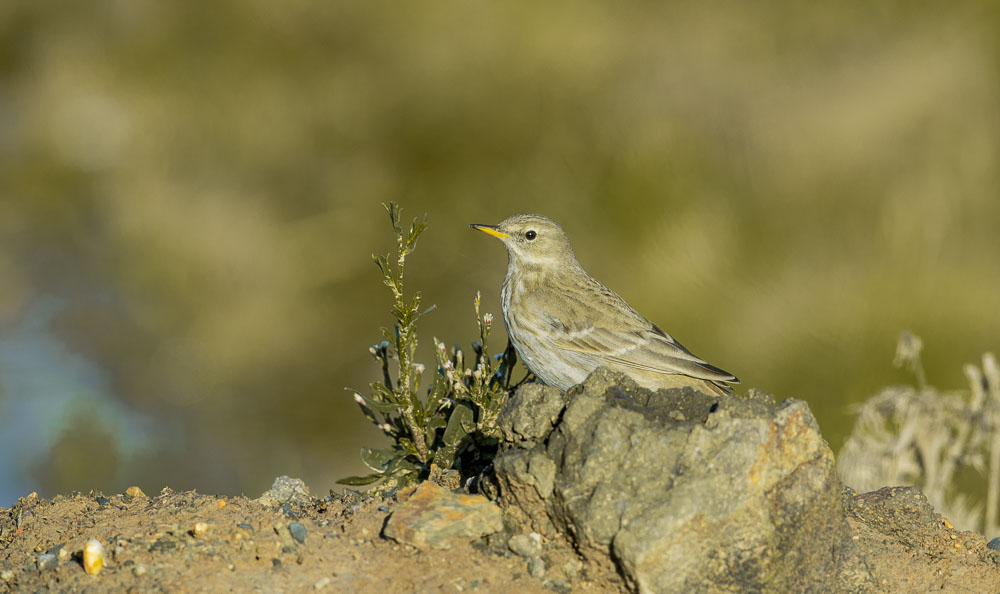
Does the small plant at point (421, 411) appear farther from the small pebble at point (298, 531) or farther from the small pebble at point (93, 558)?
the small pebble at point (93, 558)

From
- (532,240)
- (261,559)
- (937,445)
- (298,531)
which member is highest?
(532,240)

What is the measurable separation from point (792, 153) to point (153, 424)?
583cm

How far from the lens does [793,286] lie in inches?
305

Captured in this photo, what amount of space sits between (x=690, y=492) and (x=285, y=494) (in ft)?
5.85

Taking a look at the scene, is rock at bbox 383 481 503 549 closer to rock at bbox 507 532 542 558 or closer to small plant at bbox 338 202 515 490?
rock at bbox 507 532 542 558

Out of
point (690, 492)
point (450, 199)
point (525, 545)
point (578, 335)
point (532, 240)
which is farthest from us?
point (450, 199)

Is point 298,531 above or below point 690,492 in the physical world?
above

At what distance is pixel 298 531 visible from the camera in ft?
10.7

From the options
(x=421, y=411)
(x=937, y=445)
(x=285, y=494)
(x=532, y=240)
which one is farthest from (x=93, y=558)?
(x=937, y=445)

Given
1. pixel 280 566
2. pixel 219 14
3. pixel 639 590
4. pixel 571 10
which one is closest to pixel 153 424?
pixel 219 14

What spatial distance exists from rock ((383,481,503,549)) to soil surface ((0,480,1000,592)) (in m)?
0.04

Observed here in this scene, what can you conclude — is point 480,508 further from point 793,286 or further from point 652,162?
point 652,162

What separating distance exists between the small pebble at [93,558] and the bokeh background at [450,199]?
4.27 metres

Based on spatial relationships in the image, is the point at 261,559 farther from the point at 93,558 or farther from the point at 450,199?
the point at 450,199
